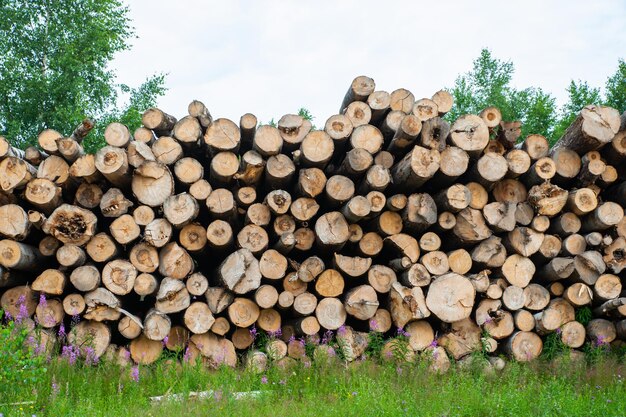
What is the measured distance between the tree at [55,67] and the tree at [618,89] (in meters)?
13.8

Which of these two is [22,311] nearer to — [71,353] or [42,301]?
[42,301]

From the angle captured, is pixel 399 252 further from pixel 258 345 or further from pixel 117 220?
pixel 117 220

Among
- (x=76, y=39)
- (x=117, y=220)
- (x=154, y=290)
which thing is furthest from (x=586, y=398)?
(x=76, y=39)

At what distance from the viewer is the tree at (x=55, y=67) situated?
13312mm

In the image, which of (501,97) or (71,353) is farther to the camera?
(501,97)

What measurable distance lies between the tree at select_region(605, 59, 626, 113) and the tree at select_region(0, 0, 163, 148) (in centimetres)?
1382

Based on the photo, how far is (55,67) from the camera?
13.8m

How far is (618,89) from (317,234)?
16.9 metres

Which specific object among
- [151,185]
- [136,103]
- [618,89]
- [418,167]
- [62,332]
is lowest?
[62,332]

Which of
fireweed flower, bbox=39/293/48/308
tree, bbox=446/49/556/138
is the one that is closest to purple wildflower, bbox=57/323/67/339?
fireweed flower, bbox=39/293/48/308

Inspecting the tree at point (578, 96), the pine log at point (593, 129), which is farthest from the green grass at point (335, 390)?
the tree at point (578, 96)

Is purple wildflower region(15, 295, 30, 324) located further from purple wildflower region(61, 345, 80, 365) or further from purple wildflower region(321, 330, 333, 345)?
purple wildflower region(321, 330, 333, 345)

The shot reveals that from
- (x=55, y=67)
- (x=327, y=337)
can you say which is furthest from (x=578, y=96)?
(x=327, y=337)

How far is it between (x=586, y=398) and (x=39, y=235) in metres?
4.71
